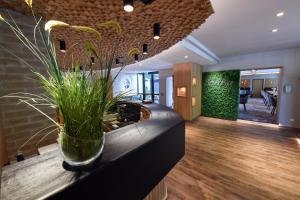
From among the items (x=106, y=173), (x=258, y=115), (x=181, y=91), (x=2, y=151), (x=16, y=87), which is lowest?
(x=258, y=115)

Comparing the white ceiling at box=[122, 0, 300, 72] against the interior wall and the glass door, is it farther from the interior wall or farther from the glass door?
the glass door

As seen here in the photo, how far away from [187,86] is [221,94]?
1984 mm

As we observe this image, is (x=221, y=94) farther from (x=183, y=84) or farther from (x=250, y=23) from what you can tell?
(x=250, y=23)

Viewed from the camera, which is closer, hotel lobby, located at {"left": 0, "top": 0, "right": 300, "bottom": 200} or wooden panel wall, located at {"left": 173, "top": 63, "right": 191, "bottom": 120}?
hotel lobby, located at {"left": 0, "top": 0, "right": 300, "bottom": 200}

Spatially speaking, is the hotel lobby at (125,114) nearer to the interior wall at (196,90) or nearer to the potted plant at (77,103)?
the potted plant at (77,103)

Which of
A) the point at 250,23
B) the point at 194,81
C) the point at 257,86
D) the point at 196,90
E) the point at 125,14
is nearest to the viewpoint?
the point at 125,14

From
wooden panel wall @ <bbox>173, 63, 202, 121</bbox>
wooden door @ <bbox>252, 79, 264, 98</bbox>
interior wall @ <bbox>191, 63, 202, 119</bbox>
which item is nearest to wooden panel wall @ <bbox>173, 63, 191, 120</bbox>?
wooden panel wall @ <bbox>173, 63, 202, 121</bbox>

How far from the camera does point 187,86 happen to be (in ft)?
20.9

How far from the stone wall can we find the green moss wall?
7.17 m

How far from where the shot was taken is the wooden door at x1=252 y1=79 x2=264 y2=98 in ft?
49.3

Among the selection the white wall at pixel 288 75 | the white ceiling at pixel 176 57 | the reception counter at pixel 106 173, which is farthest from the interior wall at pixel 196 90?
the reception counter at pixel 106 173

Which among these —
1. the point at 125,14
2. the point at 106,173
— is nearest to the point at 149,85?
the point at 125,14

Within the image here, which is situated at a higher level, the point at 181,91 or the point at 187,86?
the point at 187,86

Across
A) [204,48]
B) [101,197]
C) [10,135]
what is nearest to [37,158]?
[101,197]
